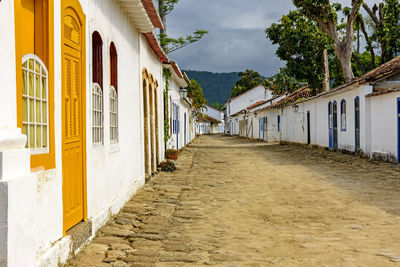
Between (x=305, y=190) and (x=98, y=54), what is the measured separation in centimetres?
509

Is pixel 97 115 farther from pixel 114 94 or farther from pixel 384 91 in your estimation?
pixel 384 91

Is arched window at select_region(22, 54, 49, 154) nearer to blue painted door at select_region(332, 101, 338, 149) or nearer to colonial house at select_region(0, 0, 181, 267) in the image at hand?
colonial house at select_region(0, 0, 181, 267)

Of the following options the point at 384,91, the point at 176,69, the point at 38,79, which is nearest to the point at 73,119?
the point at 38,79

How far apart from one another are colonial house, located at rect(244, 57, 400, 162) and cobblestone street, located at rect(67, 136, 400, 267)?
3.71 m

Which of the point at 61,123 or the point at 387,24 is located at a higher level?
the point at 387,24

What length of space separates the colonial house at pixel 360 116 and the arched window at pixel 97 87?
10126 millimetres

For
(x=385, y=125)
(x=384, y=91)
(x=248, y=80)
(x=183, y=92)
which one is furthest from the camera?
(x=248, y=80)

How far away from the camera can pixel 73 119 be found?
473cm

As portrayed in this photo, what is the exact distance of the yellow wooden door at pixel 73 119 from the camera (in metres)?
4.43

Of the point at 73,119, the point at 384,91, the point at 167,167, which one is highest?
the point at 384,91

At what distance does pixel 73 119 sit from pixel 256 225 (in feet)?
9.24

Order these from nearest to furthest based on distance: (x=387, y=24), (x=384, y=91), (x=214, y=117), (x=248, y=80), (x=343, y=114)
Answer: (x=384, y=91)
(x=343, y=114)
(x=387, y=24)
(x=248, y=80)
(x=214, y=117)

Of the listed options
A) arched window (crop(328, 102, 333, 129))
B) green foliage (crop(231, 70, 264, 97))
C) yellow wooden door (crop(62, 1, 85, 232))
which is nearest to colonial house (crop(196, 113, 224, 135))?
green foliage (crop(231, 70, 264, 97))

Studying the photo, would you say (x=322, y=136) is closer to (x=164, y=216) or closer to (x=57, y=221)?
(x=164, y=216)
